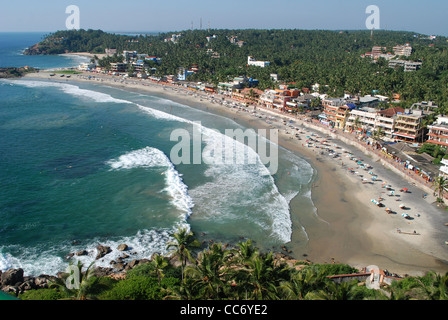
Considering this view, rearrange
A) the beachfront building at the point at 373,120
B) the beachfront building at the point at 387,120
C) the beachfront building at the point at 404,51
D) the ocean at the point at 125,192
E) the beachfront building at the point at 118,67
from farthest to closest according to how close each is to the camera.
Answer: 1. the beachfront building at the point at 404,51
2. the beachfront building at the point at 118,67
3. the beachfront building at the point at 373,120
4. the beachfront building at the point at 387,120
5. the ocean at the point at 125,192

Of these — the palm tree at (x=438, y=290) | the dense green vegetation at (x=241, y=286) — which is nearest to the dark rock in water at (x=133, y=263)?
the dense green vegetation at (x=241, y=286)

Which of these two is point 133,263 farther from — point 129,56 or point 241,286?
point 129,56

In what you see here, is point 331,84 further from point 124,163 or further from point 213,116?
point 124,163

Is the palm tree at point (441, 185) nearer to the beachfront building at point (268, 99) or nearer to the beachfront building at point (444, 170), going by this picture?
the beachfront building at point (444, 170)

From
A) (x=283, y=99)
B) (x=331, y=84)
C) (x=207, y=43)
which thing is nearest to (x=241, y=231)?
(x=283, y=99)

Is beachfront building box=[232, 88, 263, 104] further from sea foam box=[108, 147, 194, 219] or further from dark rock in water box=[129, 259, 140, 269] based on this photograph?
dark rock in water box=[129, 259, 140, 269]
